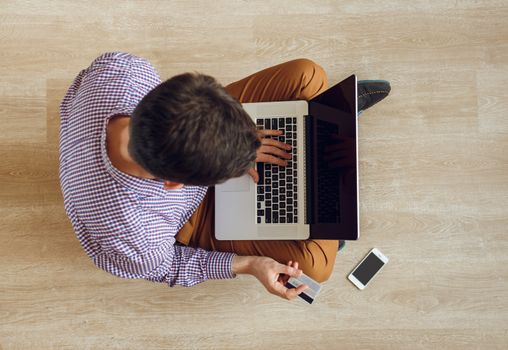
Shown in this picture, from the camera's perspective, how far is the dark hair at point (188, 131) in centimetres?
68

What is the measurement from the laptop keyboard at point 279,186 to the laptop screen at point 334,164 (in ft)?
0.14

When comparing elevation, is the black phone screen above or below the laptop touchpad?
below

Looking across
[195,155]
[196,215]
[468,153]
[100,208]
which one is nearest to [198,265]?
[196,215]

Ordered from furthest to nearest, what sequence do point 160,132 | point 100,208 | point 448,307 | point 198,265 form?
point 448,307 < point 198,265 < point 100,208 < point 160,132

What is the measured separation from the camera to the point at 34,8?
1.45m

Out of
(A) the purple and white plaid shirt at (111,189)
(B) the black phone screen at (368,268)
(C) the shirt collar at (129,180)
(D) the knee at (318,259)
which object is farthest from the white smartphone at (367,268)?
(C) the shirt collar at (129,180)

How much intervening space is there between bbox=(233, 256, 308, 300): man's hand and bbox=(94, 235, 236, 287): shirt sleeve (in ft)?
0.11

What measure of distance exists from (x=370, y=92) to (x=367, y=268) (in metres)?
0.55

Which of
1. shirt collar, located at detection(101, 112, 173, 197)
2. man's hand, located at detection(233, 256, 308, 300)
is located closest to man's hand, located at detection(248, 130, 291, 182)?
man's hand, located at detection(233, 256, 308, 300)

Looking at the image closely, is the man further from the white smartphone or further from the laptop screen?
the white smartphone

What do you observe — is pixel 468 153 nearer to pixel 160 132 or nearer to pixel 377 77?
pixel 377 77

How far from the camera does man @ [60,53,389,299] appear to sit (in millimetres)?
694

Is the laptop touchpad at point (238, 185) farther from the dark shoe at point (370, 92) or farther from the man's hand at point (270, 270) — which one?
the dark shoe at point (370, 92)

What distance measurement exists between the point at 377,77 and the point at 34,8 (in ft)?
3.76
